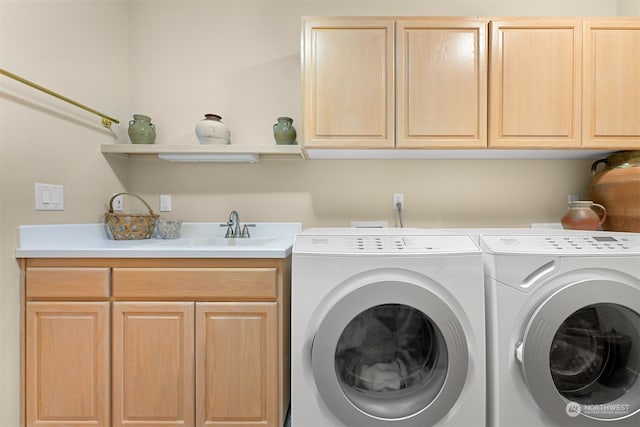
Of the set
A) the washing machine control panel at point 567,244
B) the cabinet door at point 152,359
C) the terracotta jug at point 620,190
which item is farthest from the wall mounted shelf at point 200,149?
the terracotta jug at point 620,190

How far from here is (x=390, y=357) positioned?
116cm

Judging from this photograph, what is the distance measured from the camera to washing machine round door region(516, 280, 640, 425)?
107 centimetres

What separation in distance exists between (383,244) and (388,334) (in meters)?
0.35

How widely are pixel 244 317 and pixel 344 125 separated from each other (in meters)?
1.06

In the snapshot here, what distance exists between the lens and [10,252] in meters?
1.21

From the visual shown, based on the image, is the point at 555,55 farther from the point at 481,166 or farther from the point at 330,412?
the point at 330,412

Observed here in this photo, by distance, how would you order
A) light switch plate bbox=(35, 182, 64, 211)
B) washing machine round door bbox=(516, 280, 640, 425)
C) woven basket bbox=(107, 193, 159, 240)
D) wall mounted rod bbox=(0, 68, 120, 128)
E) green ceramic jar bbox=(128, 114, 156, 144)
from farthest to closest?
green ceramic jar bbox=(128, 114, 156, 144), woven basket bbox=(107, 193, 159, 240), light switch plate bbox=(35, 182, 64, 211), wall mounted rod bbox=(0, 68, 120, 128), washing machine round door bbox=(516, 280, 640, 425)

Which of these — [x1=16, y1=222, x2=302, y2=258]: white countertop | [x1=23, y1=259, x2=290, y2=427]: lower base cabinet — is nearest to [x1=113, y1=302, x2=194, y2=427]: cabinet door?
[x1=23, y1=259, x2=290, y2=427]: lower base cabinet

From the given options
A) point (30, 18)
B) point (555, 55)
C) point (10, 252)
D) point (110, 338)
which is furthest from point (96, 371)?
point (555, 55)

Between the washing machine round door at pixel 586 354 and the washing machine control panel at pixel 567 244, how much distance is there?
125 millimetres

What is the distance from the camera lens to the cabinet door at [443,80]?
1.54m

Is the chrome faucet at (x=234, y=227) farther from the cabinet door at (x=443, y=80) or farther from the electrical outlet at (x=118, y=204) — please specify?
the cabinet door at (x=443, y=80)

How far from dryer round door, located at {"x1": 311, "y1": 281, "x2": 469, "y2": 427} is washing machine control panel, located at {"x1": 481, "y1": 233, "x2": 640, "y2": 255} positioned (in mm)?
352

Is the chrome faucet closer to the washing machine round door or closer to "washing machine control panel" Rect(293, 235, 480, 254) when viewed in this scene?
"washing machine control panel" Rect(293, 235, 480, 254)
